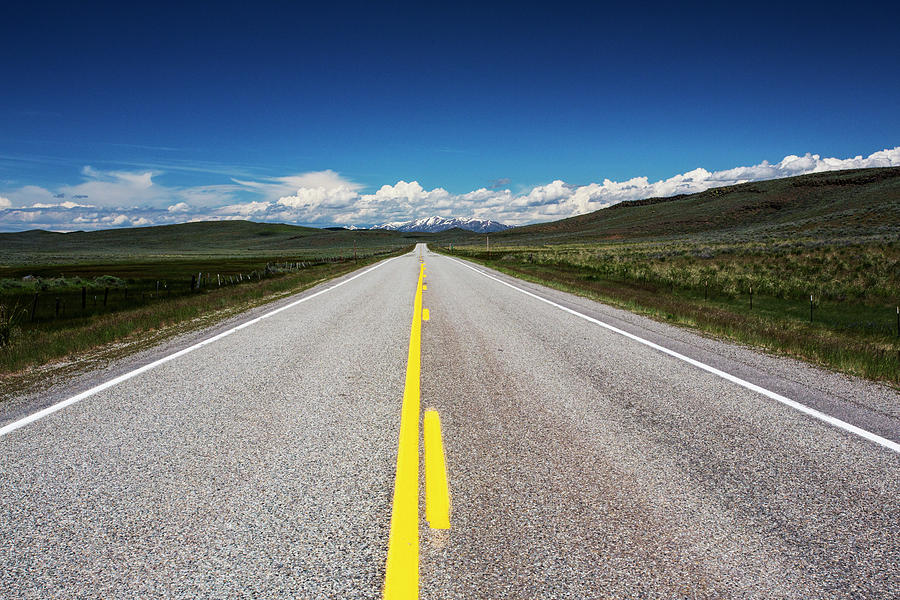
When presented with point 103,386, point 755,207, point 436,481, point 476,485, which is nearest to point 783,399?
point 476,485

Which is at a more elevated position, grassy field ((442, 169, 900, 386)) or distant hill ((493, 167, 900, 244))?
distant hill ((493, 167, 900, 244))

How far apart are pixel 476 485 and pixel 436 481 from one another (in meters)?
0.27

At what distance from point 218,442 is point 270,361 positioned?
294 cm

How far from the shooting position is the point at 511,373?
6.09m

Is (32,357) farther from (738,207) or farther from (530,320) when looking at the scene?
(738,207)

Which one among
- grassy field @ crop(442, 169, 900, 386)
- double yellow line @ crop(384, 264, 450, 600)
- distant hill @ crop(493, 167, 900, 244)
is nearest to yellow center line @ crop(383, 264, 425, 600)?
double yellow line @ crop(384, 264, 450, 600)

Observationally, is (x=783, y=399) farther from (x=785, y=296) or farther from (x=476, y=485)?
(x=785, y=296)

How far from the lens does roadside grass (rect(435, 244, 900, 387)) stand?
776 centimetres

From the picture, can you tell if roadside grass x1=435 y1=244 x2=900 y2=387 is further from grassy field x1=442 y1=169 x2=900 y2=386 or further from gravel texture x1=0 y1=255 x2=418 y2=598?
gravel texture x1=0 y1=255 x2=418 y2=598

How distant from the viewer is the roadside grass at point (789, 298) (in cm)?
776

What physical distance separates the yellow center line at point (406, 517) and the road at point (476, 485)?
0.17 feet

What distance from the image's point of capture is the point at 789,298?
54.4 ft

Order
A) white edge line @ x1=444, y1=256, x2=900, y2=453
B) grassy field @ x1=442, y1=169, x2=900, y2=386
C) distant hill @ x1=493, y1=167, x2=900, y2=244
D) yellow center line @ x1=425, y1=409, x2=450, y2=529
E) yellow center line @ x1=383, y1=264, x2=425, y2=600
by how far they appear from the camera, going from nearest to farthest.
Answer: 1. yellow center line @ x1=383, y1=264, x2=425, y2=600
2. yellow center line @ x1=425, y1=409, x2=450, y2=529
3. white edge line @ x1=444, y1=256, x2=900, y2=453
4. grassy field @ x1=442, y1=169, x2=900, y2=386
5. distant hill @ x1=493, y1=167, x2=900, y2=244

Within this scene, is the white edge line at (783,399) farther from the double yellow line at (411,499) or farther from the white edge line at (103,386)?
the white edge line at (103,386)
